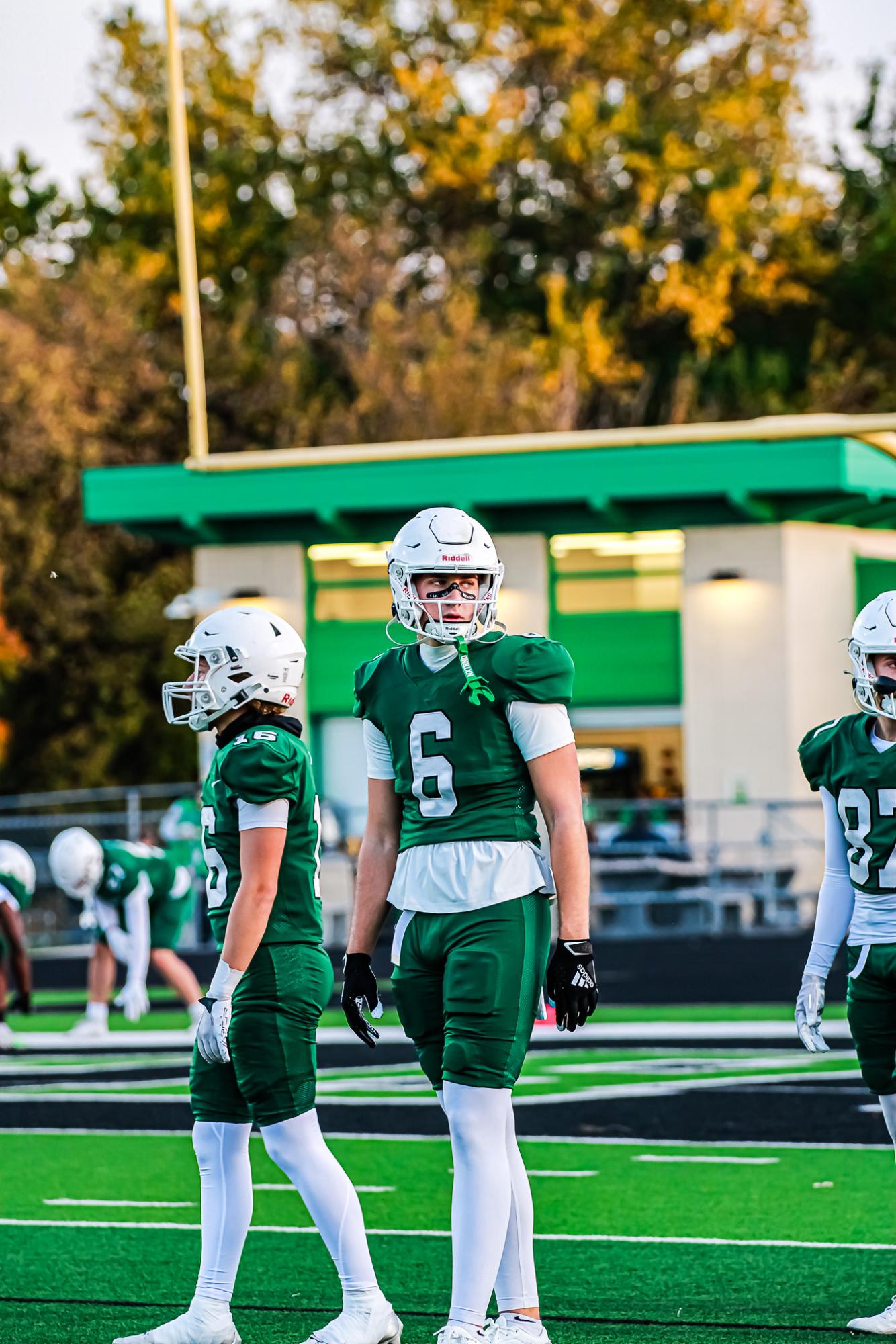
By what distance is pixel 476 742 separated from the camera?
5.04m

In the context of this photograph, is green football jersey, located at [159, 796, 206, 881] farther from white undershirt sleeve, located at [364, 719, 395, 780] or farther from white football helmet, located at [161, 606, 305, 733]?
white undershirt sleeve, located at [364, 719, 395, 780]

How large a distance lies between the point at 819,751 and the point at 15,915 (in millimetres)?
7487

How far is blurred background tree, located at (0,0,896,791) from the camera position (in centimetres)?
3238

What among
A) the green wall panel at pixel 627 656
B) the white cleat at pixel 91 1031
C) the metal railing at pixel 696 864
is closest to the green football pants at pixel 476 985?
the white cleat at pixel 91 1031

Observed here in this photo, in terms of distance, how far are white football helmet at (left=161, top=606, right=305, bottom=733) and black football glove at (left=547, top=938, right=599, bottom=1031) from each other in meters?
1.03

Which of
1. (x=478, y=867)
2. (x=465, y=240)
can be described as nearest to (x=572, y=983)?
(x=478, y=867)

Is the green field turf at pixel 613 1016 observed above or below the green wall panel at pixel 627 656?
below

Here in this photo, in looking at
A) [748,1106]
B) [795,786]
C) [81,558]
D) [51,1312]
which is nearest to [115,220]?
[81,558]

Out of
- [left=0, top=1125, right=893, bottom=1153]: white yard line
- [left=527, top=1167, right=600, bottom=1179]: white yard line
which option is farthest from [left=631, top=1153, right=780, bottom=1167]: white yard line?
[left=527, top=1167, right=600, bottom=1179]: white yard line

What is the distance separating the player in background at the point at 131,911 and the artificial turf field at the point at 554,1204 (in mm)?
1001

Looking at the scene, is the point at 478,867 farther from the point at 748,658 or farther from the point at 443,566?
the point at 748,658

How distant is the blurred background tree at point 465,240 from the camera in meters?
32.4

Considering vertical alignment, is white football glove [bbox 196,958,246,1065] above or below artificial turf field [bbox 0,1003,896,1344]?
above

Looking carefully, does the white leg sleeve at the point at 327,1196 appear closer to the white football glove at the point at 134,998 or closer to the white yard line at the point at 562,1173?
the white yard line at the point at 562,1173
